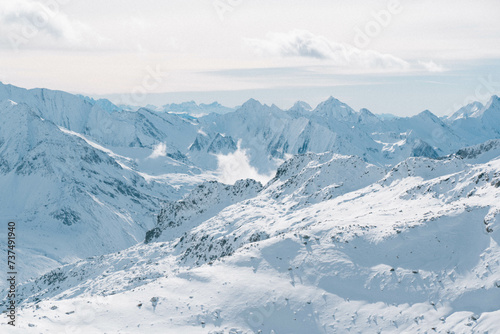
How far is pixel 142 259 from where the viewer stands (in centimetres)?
10919

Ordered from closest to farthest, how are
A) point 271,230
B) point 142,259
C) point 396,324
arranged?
point 396,324 < point 271,230 < point 142,259

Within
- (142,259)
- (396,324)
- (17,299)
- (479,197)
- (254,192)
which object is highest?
(479,197)

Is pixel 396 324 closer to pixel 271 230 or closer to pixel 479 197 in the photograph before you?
pixel 479 197

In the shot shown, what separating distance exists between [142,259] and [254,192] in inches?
1348

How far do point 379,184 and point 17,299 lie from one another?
95.9m

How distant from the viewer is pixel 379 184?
303 feet

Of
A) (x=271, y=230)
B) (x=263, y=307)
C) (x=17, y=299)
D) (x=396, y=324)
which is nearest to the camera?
(x=396, y=324)

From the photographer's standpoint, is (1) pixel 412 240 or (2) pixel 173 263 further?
(2) pixel 173 263

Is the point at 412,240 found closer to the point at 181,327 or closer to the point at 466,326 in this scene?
the point at 466,326

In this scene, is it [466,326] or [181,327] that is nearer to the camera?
[466,326]

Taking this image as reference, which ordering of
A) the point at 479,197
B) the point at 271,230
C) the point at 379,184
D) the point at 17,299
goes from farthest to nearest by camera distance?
the point at 17,299 → the point at 379,184 → the point at 271,230 → the point at 479,197

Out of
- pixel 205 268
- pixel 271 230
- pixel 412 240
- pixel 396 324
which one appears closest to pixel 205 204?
pixel 271 230

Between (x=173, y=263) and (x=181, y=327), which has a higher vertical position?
(x=181, y=327)

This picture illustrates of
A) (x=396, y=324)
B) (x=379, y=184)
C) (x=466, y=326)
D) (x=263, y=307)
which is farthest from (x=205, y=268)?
(x=379, y=184)
